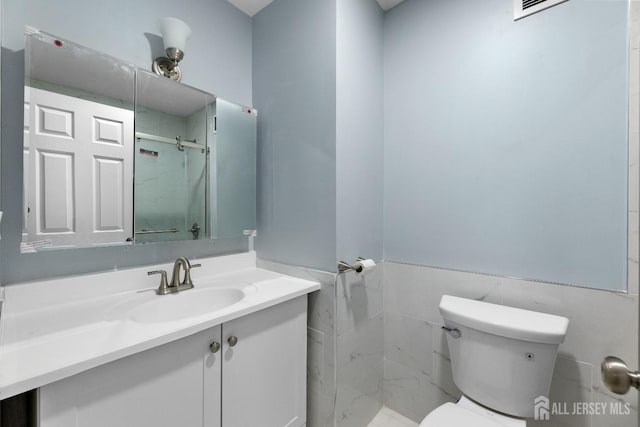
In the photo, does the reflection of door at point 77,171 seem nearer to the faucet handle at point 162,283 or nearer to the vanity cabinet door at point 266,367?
the faucet handle at point 162,283

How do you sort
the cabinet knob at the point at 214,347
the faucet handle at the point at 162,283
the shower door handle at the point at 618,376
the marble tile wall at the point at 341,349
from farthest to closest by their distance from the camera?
the marble tile wall at the point at 341,349, the faucet handle at the point at 162,283, the cabinet knob at the point at 214,347, the shower door handle at the point at 618,376

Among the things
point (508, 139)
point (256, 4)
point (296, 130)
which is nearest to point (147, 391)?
point (296, 130)

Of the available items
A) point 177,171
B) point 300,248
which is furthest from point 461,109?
point 177,171

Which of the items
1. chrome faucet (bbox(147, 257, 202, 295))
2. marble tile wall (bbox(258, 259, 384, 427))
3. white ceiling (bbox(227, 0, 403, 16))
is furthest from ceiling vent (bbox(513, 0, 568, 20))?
chrome faucet (bbox(147, 257, 202, 295))

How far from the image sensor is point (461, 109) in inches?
52.1

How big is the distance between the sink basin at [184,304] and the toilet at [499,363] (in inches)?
37.1

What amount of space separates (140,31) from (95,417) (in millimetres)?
1460

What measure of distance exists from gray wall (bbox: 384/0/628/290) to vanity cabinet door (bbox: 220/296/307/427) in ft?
2.39

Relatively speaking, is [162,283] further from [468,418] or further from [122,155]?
[468,418]

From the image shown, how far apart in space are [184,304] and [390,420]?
4.25 feet

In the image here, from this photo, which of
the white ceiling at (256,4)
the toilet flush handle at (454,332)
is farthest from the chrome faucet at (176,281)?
the white ceiling at (256,4)

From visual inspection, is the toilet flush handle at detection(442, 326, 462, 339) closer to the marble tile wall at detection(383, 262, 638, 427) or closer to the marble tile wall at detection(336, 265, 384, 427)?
the marble tile wall at detection(383, 262, 638, 427)

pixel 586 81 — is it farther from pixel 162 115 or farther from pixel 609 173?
pixel 162 115

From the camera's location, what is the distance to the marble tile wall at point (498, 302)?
0.99 metres
